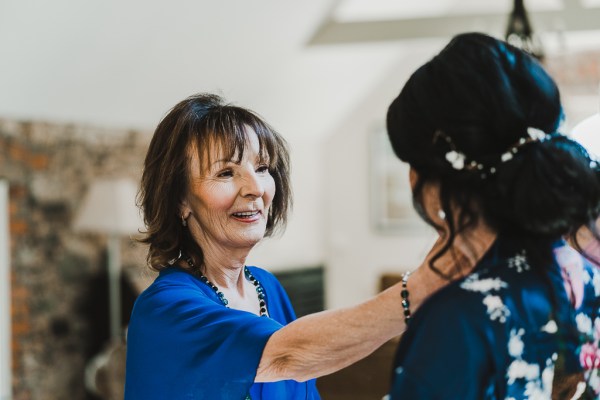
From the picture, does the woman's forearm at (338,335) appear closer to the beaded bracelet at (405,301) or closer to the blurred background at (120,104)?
the beaded bracelet at (405,301)

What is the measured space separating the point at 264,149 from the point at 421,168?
1.99ft

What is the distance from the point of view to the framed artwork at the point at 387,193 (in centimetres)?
773

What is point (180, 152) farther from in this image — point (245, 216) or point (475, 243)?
point (475, 243)

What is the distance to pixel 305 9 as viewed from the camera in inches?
235

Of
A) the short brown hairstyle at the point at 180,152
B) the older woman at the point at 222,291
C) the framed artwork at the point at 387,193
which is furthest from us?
the framed artwork at the point at 387,193

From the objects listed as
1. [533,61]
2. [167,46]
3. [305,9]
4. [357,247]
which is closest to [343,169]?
[357,247]

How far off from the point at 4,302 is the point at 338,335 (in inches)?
150

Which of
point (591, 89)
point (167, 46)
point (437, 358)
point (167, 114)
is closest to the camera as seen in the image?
point (437, 358)

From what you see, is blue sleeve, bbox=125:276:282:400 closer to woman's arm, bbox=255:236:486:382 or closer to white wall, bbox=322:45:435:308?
woman's arm, bbox=255:236:486:382

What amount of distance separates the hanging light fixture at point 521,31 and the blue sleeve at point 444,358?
2.89 meters

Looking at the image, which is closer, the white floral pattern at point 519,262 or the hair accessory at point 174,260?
the white floral pattern at point 519,262

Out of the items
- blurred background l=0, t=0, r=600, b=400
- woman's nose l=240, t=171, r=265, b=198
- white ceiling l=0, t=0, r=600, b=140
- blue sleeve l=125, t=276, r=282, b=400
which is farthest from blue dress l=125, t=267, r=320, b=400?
white ceiling l=0, t=0, r=600, b=140

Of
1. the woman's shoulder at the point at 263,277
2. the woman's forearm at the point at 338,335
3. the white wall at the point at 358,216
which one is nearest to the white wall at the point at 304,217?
the white wall at the point at 358,216

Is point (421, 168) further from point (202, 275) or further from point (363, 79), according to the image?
point (363, 79)
